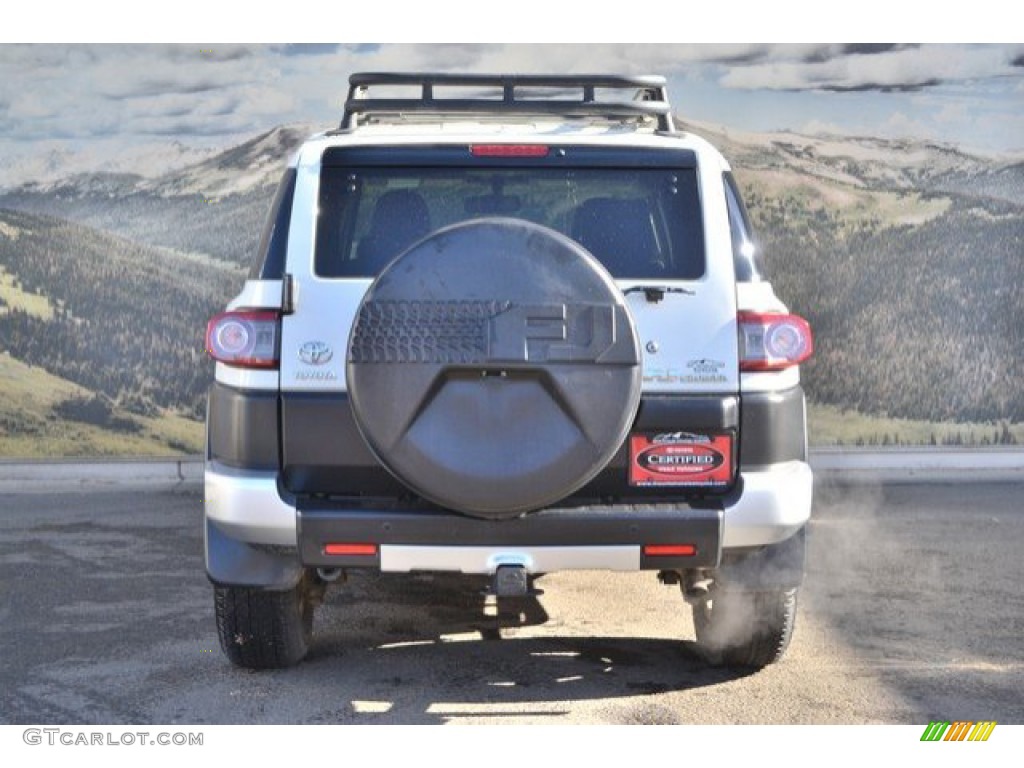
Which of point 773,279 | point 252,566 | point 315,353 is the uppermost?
point 315,353

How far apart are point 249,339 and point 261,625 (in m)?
1.10

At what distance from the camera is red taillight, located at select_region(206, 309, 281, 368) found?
189 inches

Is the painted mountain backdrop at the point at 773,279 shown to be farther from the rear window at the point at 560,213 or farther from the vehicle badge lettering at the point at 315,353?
the vehicle badge lettering at the point at 315,353

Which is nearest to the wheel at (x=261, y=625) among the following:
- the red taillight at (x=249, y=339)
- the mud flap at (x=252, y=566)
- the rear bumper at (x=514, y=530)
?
the mud flap at (x=252, y=566)

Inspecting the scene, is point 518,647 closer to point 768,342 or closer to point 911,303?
point 768,342

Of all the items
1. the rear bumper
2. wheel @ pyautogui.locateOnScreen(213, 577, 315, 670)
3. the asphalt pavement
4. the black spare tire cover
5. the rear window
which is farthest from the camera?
wheel @ pyautogui.locateOnScreen(213, 577, 315, 670)

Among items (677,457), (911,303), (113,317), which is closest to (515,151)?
(677,457)

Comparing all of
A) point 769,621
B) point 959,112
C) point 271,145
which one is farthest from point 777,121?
point 769,621

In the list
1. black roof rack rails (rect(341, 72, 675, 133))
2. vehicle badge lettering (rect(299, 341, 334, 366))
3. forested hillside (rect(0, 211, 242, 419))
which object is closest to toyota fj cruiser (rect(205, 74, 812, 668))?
vehicle badge lettering (rect(299, 341, 334, 366))

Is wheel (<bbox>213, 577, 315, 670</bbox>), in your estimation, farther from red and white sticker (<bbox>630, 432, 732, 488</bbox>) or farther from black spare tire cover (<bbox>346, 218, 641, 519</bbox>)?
red and white sticker (<bbox>630, 432, 732, 488</bbox>)

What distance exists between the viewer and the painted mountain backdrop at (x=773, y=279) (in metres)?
10.3

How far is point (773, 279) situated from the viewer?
10.4 m

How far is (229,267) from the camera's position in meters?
10.4

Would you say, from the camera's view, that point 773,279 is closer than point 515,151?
No
